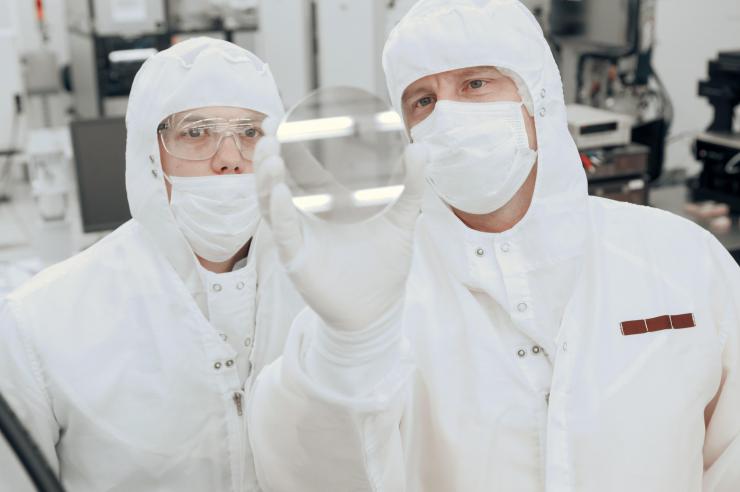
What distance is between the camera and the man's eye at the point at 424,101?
1.31 metres

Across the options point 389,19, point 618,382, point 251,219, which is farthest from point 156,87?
point 389,19

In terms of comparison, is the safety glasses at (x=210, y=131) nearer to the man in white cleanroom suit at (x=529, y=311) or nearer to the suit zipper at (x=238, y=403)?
the man in white cleanroom suit at (x=529, y=311)

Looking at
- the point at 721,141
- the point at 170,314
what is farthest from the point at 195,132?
the point at 721,141

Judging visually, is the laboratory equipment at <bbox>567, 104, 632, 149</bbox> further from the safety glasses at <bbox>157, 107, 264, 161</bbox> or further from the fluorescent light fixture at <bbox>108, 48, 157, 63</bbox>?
the fluorescent light fixture at <bbox>108, 48, 157, 63</bbox>

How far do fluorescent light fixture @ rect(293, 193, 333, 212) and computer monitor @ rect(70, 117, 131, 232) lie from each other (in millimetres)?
2055

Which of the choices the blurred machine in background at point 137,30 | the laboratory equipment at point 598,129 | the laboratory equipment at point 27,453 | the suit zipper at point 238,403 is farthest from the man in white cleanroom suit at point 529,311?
the blurred machine in background at point 137,30

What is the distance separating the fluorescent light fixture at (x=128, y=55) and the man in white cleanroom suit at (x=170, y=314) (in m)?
3.70

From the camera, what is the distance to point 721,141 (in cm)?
310

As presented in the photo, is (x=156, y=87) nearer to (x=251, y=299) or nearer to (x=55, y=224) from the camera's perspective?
(x=251, y=299)

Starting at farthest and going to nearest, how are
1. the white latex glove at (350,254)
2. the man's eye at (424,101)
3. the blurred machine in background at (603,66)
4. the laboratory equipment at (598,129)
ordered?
the blurred machine in background at (603,66)
the laboratory equipment at (598,129)
the man's eye at (424,101)
the white latex glove at (350,254)

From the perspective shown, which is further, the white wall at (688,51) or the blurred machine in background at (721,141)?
the white wall at (688,51)

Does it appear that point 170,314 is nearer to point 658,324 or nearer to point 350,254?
point 350,254

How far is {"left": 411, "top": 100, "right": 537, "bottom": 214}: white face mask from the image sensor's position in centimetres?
123

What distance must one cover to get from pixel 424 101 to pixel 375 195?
49 cm
